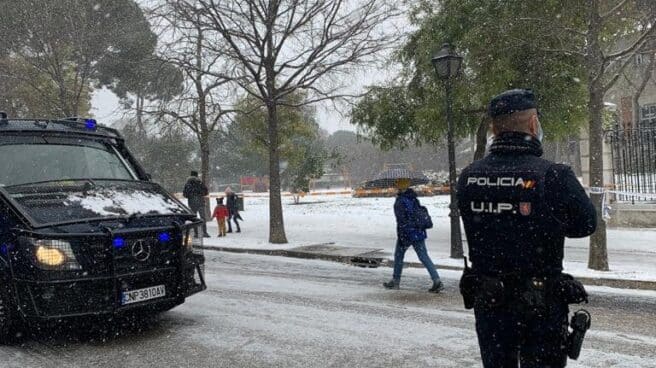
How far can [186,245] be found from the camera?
6.03m

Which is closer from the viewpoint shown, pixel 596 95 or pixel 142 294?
pixel 142 294

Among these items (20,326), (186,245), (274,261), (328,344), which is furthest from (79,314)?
(274,261)

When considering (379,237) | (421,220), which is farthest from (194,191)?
(421,220)

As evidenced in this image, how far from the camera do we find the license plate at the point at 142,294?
5457 mm

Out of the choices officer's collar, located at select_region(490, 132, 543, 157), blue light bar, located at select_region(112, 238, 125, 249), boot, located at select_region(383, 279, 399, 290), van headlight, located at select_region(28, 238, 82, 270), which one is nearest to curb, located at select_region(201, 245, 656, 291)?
blue light bar, located at select_region(112, 238, 125, 249)

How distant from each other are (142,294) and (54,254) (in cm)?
89

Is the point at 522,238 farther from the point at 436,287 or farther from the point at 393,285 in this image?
the point at 393,285

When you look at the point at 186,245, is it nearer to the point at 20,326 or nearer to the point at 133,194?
the point at 133,194

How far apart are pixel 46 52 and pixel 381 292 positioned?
16831mm

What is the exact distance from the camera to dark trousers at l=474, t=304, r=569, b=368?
9.34ft

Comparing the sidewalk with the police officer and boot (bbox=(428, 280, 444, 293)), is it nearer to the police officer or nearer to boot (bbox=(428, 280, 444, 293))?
boot (bbox=(428, 280, 444, 293))

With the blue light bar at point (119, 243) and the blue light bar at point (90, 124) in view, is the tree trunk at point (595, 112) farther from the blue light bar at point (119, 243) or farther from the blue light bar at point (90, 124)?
the blue light bar at point (90, 124)

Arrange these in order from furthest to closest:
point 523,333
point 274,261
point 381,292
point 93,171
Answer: point 274,261, point 381,292, point 93,171, point 523,333

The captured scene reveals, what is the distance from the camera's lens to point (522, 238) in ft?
9.55
